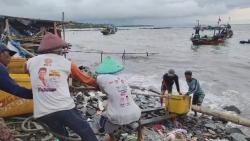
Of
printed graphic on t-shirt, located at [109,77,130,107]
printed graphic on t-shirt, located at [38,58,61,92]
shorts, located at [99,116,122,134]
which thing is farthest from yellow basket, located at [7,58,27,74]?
printed graphic on t-shirt, located at [38,58,61,92]

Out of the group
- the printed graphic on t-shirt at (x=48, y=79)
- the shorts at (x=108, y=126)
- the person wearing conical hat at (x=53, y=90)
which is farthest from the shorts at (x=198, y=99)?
the printed graphic on t-shirt at (x=48, y=79)

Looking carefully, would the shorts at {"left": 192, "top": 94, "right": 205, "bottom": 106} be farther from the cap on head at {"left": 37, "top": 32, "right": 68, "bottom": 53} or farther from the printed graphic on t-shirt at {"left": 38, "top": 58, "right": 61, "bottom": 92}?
the printed graphic on t-shirt at {"left": 38, "top": 58, "right": 61, "bottom": 92}

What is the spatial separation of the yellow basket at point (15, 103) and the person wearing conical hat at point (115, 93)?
322cm

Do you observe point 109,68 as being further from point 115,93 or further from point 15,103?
point 15,103

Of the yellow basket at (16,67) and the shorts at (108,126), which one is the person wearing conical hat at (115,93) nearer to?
the shorts at (108,126)

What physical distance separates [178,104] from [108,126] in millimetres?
4708

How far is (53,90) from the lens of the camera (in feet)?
13.6

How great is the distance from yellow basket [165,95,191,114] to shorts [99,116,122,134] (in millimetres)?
4335

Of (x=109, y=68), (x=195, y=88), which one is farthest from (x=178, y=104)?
(x=109, y=68)

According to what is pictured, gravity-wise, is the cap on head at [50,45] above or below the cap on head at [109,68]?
above

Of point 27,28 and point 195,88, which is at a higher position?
point 27,28

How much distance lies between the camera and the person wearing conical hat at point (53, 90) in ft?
13.6

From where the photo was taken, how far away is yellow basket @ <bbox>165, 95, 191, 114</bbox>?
936cm

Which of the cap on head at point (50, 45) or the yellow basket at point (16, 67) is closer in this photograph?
the cap on head at point (50, 45)
